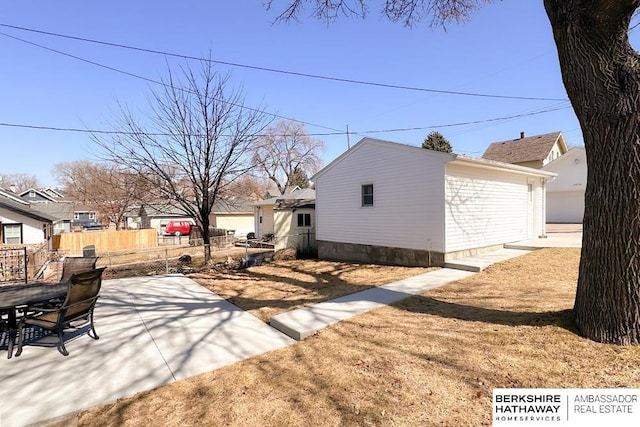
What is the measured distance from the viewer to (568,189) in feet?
75.2

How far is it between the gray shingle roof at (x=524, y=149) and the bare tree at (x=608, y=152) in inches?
1093

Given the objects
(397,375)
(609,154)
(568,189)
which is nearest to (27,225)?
(397,375)

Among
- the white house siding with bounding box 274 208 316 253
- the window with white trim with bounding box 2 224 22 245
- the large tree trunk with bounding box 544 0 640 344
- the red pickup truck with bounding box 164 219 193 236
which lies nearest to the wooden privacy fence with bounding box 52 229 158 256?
the window with white trim with bounding box 2 224 22 245

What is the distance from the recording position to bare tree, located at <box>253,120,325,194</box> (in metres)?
39.3

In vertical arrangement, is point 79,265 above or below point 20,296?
above

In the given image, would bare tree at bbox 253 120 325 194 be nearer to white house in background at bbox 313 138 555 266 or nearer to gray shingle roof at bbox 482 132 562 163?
gray shingle roof at bbox 482 132 562 163

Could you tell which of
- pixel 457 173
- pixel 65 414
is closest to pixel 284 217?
pixel 457 173

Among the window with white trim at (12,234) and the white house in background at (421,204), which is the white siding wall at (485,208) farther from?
the window with white trim at (12,234)

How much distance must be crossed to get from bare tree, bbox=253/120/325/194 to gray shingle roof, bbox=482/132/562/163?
66.5 ft

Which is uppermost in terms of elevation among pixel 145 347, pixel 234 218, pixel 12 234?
pixel 234 218

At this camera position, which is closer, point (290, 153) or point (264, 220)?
point (264, 220)

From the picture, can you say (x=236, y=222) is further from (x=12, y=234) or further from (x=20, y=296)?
(x=20, y=296)

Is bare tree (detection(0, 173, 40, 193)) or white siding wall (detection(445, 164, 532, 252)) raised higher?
bare tree (detection(0, 173, 40, 193))

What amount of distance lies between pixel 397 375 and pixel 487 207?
30.3 feet
